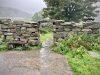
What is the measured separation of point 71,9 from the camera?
23328mm

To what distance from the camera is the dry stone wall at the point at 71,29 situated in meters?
8.66

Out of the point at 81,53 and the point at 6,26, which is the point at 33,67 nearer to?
the point at 81,53

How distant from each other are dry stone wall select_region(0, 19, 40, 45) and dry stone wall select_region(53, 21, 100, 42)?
1168 millimetres

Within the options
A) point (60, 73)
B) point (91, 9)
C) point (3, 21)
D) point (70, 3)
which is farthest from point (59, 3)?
point (60, 73)

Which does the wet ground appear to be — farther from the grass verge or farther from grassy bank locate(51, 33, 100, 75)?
grassy bank locate(51, 33, 100, 75)

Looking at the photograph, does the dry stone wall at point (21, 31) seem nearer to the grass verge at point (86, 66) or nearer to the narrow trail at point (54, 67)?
the narrow trail at point (54, 67)

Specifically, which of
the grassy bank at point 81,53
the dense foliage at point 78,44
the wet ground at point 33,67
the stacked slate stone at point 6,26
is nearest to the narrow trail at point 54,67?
the wet ground at point 33,67

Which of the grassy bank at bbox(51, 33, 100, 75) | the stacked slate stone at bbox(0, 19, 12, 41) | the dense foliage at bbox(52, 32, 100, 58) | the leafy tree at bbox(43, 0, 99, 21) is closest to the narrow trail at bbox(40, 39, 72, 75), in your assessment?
the grassy bank at bbox(51, 33, 100, 75)

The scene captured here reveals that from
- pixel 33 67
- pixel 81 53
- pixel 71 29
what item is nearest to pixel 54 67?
pixel 33 67

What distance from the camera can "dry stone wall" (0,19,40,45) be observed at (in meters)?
8.87

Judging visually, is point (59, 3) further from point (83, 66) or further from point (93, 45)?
point (83, 66)

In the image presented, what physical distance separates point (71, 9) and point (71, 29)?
49.9ft

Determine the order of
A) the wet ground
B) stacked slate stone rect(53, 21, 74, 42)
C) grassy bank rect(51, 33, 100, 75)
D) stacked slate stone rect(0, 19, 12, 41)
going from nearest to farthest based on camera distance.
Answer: the wet ground, grassy bank rect(51, 33, 100, 75), stacked slate stone rect(53, 21, 74, 42), stacked slate stone rect(0, 19, 12, 41)

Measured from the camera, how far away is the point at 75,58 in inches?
242
